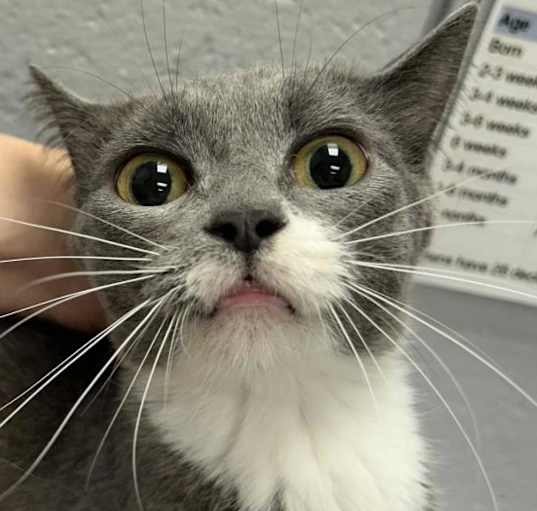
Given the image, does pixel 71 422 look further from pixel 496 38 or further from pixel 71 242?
pixel 496 38

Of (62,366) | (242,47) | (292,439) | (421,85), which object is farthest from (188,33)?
(292,439)

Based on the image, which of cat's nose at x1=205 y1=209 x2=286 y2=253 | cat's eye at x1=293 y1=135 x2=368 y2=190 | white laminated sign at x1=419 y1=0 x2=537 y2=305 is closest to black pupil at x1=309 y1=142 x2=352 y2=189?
cat's eye at x1=293 y1=135 x2=368 y2=190

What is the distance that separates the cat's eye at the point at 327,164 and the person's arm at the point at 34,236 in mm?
382

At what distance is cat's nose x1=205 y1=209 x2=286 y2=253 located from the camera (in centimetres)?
55

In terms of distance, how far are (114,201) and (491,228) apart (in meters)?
0.77

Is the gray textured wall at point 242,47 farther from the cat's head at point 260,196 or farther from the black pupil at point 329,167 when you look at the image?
the black pupil at point 329,167

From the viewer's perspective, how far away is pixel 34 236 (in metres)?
0.91

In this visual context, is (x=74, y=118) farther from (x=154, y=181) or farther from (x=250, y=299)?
(x=250, y=299)

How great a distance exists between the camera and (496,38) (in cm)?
105

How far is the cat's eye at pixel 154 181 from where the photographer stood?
2.21 ft

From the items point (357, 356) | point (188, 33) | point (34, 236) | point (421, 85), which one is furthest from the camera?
point (188, 33)

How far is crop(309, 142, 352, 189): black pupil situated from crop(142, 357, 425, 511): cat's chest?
19 cm

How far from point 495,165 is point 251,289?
733 millimetres

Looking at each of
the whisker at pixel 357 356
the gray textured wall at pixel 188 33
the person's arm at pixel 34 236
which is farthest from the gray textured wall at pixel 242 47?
the whisker at pixel 357 356
